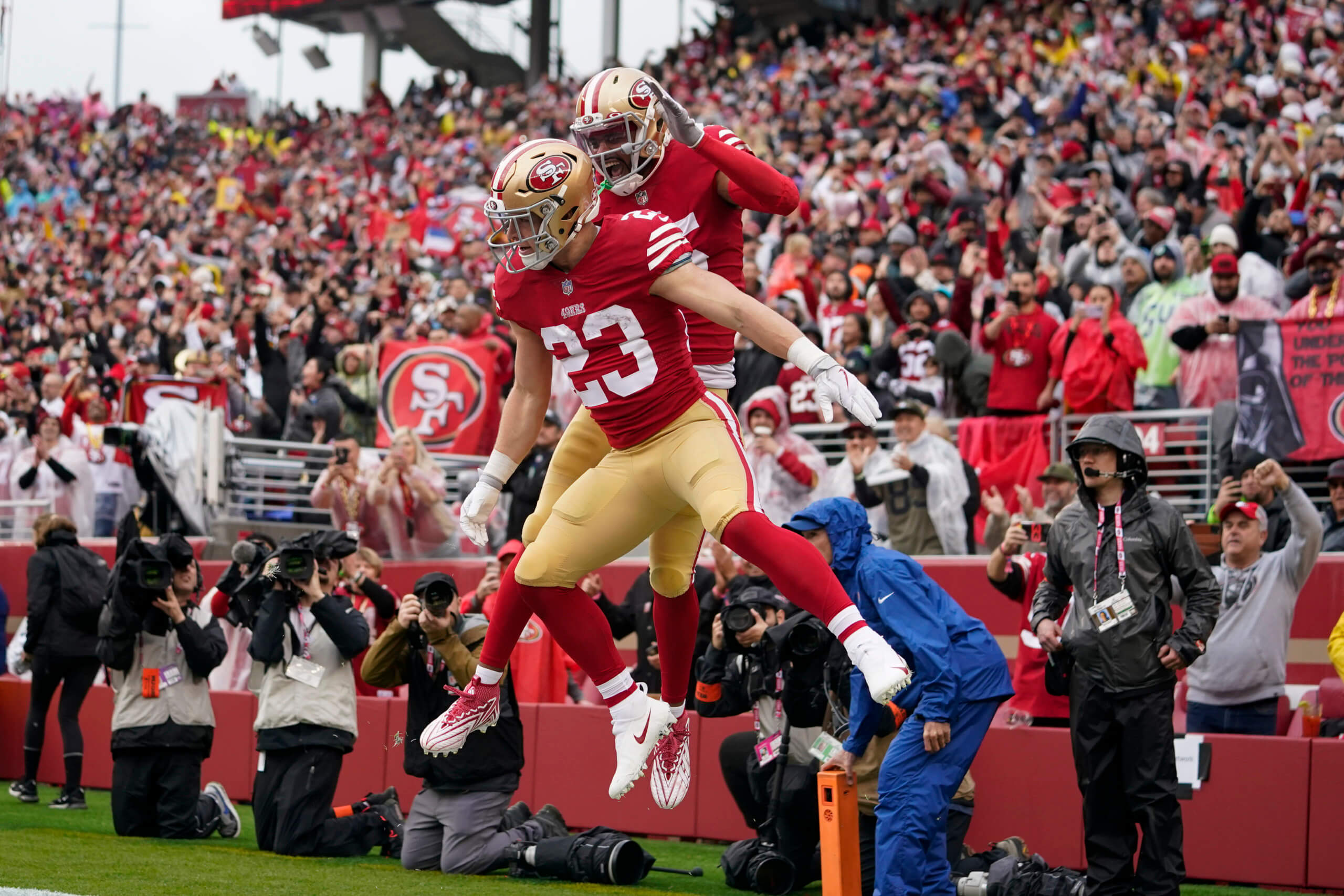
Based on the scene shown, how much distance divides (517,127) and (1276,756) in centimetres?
2236

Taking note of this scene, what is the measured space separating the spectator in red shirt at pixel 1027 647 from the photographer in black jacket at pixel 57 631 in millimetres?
6277

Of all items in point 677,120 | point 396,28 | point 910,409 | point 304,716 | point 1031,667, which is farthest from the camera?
point 396,28

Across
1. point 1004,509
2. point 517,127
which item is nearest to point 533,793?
point 1004,509

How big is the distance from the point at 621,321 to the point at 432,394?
9219 mm

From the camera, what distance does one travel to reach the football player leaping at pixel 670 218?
6031 millimetres

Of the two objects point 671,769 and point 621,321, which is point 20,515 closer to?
point 671,769

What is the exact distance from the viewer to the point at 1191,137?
635 inches

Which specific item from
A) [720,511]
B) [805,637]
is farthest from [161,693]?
[720,511]

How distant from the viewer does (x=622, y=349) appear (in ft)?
18.9

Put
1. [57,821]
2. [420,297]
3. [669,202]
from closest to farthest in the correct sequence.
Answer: [669,202], [57,821], [420,297]

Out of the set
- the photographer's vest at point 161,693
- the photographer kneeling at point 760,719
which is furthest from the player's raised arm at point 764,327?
the photographer's vest at point 161,693

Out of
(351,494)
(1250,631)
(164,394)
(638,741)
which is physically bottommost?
(638,741)

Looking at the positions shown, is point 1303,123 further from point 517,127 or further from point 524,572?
point 517,127

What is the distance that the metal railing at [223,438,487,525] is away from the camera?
15.0 m
